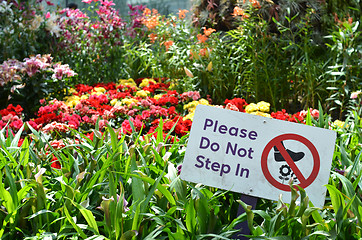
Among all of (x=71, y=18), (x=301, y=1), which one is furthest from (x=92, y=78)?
(x=301, y=1)

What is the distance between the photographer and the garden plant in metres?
1.33

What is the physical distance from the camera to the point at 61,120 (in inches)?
115

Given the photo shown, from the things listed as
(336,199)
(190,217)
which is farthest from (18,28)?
(336,199)

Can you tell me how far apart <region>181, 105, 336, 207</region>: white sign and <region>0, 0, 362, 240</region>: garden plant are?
73 millimetres

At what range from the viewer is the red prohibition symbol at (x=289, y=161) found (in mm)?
1394

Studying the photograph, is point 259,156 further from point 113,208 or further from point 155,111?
point 155,111

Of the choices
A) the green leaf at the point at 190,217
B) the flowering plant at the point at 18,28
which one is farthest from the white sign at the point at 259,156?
the flowering plant at the point at 18,28

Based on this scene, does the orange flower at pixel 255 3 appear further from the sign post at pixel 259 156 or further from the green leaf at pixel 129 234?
the green leaf at pixel 129 234

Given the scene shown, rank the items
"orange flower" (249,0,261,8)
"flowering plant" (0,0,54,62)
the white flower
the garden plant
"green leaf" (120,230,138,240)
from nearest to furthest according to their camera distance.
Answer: "green leaf" (120,230,138,240) < the garden plant < "orange flower" (249,0,261,8) < "flowering plant" (0,0,54,62) < the white flower

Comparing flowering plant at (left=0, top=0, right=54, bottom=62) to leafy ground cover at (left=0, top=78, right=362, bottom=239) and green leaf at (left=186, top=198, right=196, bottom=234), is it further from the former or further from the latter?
green leaf at (left=186, top=198, right=196, bottom=234)

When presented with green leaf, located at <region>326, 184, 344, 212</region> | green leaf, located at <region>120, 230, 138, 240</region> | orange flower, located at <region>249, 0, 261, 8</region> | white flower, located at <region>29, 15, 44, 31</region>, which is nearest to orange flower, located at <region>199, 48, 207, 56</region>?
orange flower, located at <region>249, 0, 261, 8</region>

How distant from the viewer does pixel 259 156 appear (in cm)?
141

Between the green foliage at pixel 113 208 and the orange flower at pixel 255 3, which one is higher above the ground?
the orange flower at pixel 255 3

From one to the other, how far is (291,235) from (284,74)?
284 centimetres
